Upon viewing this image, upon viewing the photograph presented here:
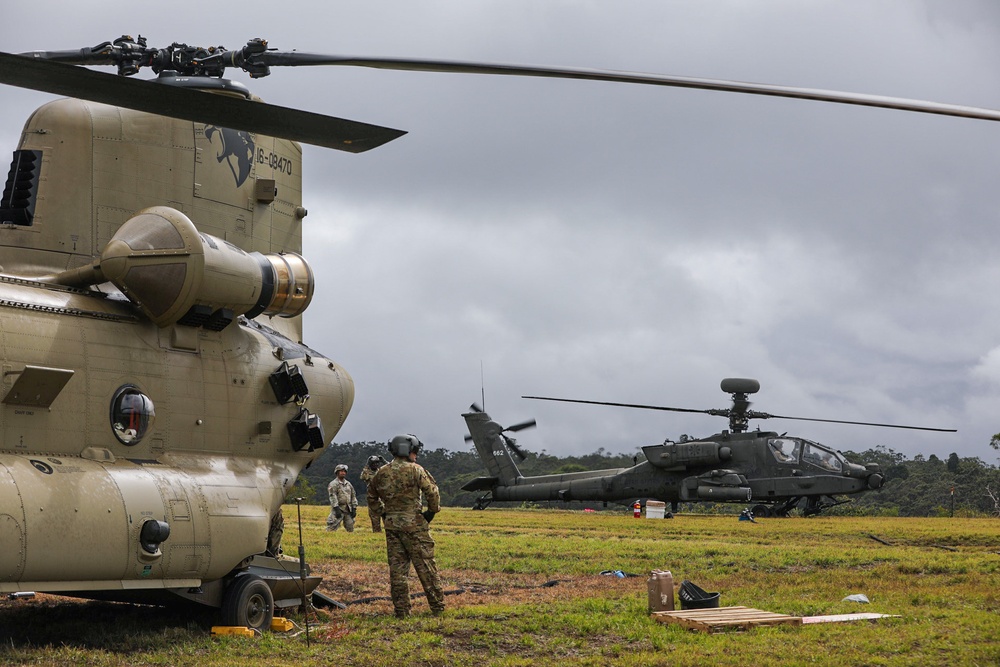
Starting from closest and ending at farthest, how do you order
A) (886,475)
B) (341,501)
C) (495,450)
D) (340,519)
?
1. (341,501)
2. (340,519)
3. (495,450)
4. (886,475)

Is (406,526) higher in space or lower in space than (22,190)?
lower

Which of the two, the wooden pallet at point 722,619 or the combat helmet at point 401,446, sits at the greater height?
the combat helmet at point 401,446

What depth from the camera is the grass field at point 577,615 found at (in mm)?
9047

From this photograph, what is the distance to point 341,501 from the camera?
21.7m

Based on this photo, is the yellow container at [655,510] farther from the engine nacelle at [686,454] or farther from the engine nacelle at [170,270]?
the engine nacelle at [170,270]

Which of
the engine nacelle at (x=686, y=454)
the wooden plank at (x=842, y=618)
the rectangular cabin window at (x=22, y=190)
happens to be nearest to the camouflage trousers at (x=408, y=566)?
the wooden plank at (x=842, y=618)

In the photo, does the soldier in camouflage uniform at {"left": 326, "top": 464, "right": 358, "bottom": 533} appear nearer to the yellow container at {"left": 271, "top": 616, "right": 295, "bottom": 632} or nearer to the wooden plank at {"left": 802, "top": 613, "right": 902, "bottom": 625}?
the yellow container at {"left": 271, "top": 616, "right": 295, "bottom": 632}

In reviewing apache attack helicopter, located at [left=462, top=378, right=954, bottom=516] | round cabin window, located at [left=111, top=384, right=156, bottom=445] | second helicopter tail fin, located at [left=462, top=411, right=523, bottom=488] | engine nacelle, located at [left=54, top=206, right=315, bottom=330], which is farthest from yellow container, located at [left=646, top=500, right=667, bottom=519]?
round cabin window, located at [left=111, top=384, right=156, bottom=445]

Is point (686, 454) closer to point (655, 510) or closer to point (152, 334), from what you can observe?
point (655, 510)

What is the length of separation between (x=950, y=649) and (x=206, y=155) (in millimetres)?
9093

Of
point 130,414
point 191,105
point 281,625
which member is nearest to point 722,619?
point 281,625

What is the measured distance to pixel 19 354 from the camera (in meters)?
9.12

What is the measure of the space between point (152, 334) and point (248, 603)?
2828 millimetres

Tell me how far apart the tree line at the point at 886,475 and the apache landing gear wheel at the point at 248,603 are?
26.2m
